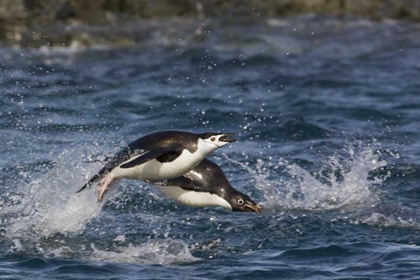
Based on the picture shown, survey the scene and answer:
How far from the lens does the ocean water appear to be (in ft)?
26.2

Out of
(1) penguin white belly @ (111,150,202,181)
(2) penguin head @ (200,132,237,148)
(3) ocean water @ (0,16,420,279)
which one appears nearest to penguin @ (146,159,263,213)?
(1) penguin white belly @ (111,150,202,181)

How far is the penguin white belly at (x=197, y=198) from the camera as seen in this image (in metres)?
8.48

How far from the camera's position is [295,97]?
14.9 m

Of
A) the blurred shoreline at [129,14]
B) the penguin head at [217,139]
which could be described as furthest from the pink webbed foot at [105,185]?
the blurred shoreline at [129,14]

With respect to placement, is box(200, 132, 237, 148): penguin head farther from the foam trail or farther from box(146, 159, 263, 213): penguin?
the foam trail

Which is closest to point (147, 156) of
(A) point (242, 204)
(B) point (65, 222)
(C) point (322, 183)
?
(A) point (242, 204)

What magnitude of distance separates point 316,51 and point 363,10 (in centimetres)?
334

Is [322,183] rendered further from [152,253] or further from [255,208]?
[152,253]

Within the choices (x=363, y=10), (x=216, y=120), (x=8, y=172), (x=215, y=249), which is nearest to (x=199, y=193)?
(x=215, y=249)

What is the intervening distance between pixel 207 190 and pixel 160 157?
54 cm

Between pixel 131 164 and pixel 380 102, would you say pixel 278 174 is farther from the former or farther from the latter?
pixel 380 102

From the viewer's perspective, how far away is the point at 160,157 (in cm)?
829

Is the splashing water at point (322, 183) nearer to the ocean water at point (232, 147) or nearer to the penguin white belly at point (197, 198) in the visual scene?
the ocean water at point (232, 147)

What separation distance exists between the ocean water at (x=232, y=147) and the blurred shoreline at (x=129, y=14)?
36 centimetres
